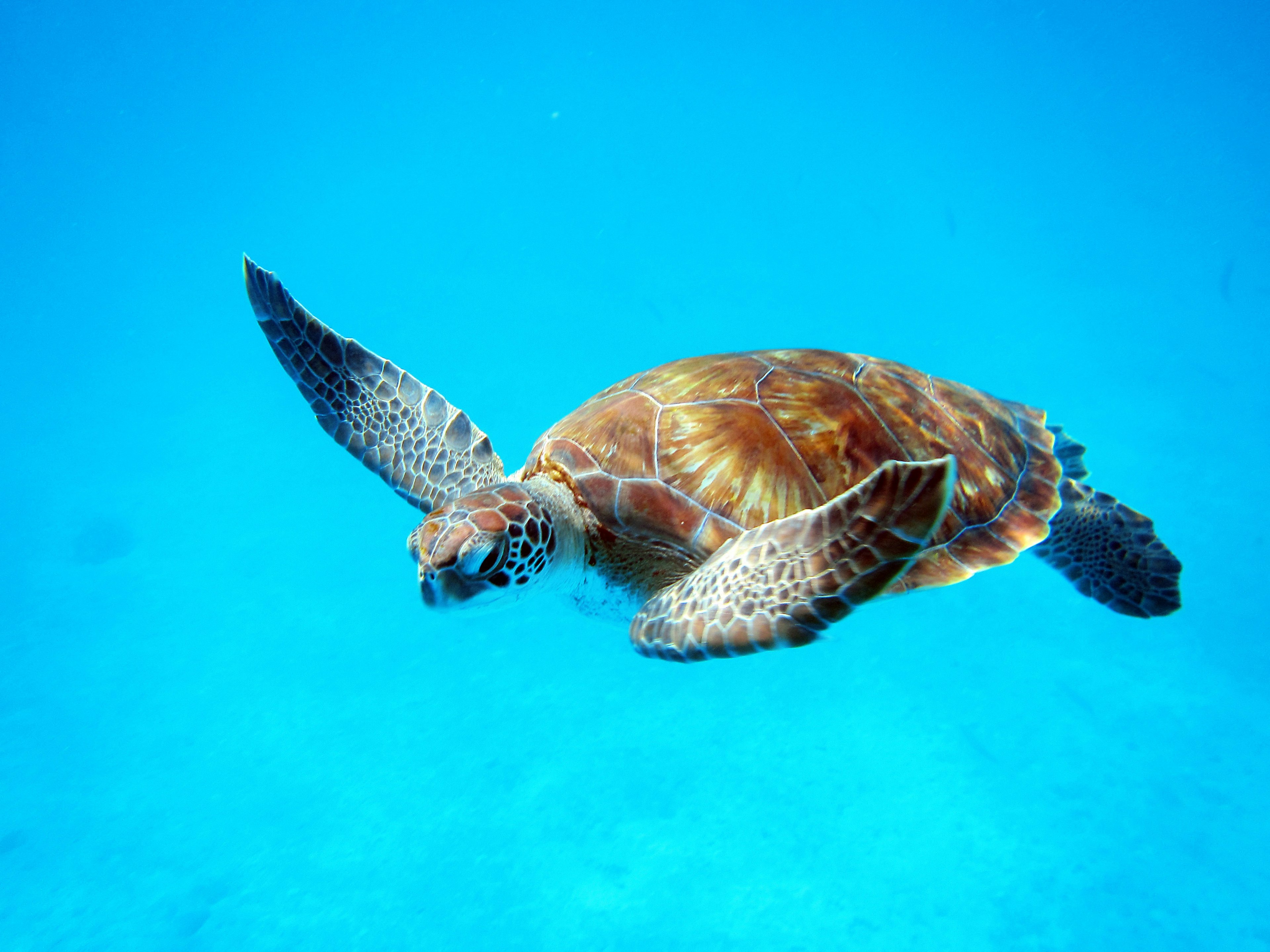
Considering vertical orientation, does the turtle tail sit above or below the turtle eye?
above

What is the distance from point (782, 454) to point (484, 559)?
116cm

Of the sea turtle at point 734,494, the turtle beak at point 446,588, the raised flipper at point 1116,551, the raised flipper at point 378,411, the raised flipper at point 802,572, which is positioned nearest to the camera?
the raised flipper at point 802,572

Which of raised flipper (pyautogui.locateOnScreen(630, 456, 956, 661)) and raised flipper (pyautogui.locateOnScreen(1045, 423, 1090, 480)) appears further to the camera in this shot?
raised flipper (pyautogui.locateOnScreen(1045, 423, 1090, 480))

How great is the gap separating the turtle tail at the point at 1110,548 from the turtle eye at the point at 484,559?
2712 mm

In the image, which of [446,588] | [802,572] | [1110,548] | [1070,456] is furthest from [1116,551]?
[446,588]

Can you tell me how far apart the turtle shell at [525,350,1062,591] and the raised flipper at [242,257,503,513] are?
360 millimetres

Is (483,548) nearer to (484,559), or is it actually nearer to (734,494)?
(484,559)

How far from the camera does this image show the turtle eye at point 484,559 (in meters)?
1.98

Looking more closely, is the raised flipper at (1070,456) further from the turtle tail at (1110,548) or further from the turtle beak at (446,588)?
the turtle beak at (446,588)

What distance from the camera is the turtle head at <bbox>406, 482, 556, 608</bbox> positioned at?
1.97 meters

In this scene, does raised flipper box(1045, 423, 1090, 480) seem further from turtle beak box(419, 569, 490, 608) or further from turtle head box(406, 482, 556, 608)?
turtle beak box(419, 569, 490, 608)

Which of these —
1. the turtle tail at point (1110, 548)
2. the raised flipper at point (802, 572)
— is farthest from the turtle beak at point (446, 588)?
the turtle tail at point (1110, 548)

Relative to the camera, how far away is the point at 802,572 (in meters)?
1.67

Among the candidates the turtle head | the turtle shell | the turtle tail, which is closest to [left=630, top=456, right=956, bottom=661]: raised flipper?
the turtle shell
